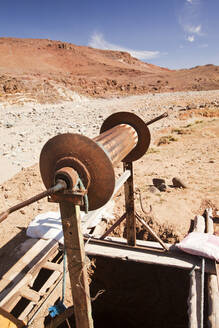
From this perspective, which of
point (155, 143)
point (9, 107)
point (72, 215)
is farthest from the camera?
point (9, 107)

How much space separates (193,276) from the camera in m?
3.20

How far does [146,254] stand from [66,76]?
4309 centimetres

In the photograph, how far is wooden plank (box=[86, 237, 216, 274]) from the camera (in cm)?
337

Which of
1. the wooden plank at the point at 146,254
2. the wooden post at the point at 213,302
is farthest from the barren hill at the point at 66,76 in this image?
the wooden post at the point at 213,302

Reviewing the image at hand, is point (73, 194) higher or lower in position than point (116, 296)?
higher

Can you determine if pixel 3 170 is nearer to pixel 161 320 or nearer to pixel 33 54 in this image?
pixel 161 320

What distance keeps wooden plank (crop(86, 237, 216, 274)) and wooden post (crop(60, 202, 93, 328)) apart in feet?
4.79

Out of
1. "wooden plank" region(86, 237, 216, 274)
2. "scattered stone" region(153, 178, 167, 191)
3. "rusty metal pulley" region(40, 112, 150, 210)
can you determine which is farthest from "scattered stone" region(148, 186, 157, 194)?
"rusty metal pulley" region(40, 112, 150, 210)

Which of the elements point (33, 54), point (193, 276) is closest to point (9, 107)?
point (193, 276)

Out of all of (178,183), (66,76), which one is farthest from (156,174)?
(66,76)

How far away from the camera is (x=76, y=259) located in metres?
1.99

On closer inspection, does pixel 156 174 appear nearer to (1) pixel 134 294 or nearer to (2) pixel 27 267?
(1) pixel 134 294

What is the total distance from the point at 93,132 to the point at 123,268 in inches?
328

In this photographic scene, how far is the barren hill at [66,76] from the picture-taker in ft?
91.9
